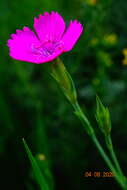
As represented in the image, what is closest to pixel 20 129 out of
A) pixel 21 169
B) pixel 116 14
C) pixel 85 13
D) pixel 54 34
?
pixel 21 169

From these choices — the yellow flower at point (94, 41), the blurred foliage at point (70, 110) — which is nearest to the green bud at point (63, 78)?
the blurred foliage at point (70, 110)

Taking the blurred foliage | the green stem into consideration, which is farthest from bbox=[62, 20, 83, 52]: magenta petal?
the blurred foliage

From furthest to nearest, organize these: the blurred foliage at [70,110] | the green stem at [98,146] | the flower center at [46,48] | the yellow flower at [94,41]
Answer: the yellow flower at [94,41], the blurred foliage at [70,110], the flower center at [46,48], the green stem at [98,146]

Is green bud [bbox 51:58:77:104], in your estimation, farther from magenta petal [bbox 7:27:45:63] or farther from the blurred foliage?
the blurred foliage

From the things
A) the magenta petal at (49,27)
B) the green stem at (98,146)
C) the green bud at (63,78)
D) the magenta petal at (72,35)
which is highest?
the magenta petal at (49,27)

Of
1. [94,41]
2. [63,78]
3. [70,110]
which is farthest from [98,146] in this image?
[94,41]

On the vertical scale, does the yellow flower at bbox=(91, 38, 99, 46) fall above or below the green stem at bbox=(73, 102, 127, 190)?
above

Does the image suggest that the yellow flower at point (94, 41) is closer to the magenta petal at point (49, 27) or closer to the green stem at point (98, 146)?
the magenta petal at point (49, 27)

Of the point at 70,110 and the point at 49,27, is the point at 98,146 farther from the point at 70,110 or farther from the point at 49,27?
the point at 70,110
